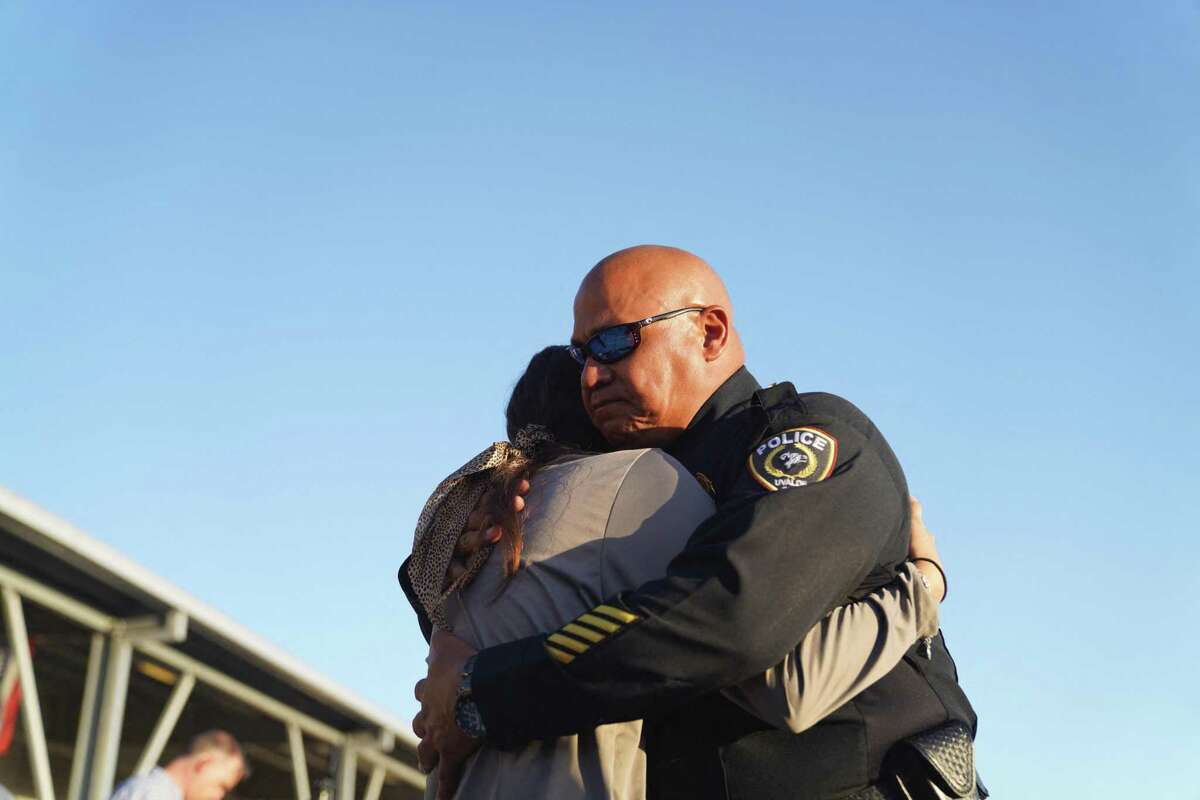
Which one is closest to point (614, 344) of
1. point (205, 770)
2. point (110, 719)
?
point (205, 770)

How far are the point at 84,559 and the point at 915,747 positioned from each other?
331 inches

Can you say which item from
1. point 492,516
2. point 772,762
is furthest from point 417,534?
point 772,762

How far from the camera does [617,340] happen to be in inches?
123

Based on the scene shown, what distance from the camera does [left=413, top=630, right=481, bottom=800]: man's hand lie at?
2.54 metres

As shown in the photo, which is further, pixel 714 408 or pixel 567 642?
pixel 714 408

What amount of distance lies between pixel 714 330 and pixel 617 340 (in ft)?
0.85

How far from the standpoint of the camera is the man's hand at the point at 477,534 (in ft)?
8.68

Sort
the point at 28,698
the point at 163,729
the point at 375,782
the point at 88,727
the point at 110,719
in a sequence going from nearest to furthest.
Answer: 1. the point at 28,698
2. the point at 110,719
3. the point at 88,727
4. the point at 163,729
5. the point at 375,782

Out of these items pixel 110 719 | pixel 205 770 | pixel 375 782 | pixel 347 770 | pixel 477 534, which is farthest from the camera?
pixel 375 782

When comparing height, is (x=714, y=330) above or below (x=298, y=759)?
above

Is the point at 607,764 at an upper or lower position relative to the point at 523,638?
lower

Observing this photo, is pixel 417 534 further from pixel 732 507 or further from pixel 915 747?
pixel 915 747

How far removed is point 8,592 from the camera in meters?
9.62

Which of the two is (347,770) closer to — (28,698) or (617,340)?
(28,698)
